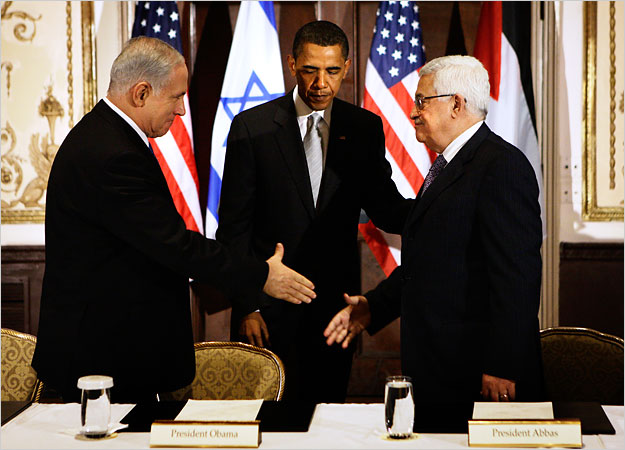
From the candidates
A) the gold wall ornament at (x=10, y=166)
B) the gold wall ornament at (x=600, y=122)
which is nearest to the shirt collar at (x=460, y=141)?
the gold wall ornament at (x=600, y=122)

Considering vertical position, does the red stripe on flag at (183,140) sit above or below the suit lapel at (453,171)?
above

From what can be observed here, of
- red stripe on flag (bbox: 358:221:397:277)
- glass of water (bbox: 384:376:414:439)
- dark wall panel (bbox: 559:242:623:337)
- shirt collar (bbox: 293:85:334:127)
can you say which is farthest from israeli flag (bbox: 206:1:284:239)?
glass of water (bbox: 384:376:414:439)

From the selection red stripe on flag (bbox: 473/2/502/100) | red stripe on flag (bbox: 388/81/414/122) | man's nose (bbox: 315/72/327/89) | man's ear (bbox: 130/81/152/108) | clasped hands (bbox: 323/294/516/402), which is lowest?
clasped hands (bbox: 323/294/516/402)

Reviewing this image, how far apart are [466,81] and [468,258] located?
1.74ft

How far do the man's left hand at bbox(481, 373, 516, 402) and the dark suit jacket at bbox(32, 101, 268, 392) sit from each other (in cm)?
88

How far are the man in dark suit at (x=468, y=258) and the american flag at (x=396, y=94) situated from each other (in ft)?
5.67

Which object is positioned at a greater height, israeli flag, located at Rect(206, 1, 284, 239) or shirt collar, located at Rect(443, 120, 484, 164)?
israeli flag, located at Rect(206, 1, 284, 239)

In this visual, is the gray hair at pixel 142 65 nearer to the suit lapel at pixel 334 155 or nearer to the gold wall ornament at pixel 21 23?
the suit lapel at pixel 334 155

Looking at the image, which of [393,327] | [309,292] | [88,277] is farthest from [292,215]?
[393,327]

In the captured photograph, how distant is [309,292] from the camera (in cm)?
265

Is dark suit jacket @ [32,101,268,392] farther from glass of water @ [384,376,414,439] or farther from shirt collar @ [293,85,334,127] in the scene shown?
shirt collar @ [293,85,334,127]

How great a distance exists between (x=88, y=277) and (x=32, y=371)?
23.5 inches

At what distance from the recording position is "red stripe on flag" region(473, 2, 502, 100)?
436cm

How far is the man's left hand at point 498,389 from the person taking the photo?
2189 mm
